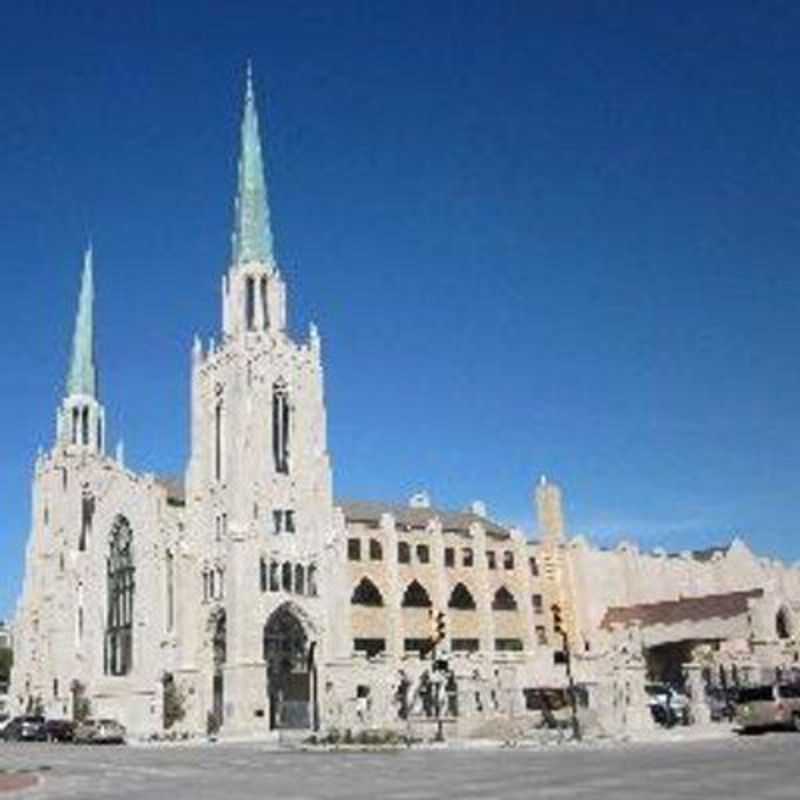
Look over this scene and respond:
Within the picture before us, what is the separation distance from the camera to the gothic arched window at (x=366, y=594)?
85625mm

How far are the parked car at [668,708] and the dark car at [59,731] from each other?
3126 centimetres

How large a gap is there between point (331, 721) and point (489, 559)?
104ft

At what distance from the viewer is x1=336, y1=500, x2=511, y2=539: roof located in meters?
90.9

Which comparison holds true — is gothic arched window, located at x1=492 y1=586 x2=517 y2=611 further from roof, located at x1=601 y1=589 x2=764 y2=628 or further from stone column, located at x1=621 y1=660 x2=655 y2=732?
stone column, located at x1=621 y1=660 x2=655 y2=732

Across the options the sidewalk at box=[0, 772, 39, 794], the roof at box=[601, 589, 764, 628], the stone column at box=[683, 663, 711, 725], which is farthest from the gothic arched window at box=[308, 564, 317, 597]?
the sidewalk at box=[0, 772, 39, 794]

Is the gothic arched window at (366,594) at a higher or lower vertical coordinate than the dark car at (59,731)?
higher

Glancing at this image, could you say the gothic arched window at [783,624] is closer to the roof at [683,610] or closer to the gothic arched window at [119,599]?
the roof at [683,610]

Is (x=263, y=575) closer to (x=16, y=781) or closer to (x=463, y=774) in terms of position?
(x=16, y=781)

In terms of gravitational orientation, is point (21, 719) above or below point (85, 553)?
below

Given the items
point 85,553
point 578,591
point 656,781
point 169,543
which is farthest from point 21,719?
point 656,781

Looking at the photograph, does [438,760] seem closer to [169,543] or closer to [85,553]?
[169,543]

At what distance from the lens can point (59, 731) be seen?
6606 cm

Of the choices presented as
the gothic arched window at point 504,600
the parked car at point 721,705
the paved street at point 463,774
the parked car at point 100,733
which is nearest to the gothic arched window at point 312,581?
the parked car at point 100,733

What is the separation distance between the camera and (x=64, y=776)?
111 feet
